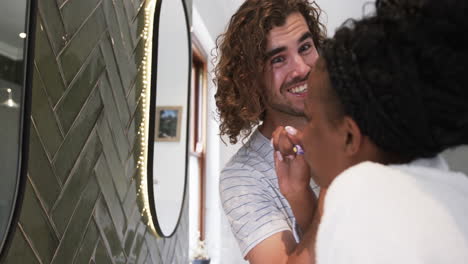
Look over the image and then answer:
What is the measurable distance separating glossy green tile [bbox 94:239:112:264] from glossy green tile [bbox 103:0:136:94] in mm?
444

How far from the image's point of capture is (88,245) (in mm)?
1138

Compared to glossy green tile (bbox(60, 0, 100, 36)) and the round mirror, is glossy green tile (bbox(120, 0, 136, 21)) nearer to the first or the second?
the round mirror

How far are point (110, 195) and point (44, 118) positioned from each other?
422 millimetres

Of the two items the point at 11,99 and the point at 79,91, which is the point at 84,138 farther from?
the point at 11,99

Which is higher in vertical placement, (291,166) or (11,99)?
(11,99)

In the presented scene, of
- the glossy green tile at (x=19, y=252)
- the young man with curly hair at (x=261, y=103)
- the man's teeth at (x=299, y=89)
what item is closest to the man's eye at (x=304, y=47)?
the young man with curly hair at (x=261, y=103)

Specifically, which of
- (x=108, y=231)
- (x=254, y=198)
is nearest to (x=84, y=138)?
(x=108, y=231)

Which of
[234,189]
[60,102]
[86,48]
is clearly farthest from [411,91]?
[86,48]

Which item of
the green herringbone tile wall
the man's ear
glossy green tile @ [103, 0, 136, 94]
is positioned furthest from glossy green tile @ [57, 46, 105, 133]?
the man's ear

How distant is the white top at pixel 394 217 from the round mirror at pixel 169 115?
1131 millimetres

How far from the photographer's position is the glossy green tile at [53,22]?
895 millimetres

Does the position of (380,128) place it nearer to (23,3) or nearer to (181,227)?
(23,3)

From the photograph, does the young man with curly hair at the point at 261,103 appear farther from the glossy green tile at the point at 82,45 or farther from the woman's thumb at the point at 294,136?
the glossy green tile at the point at 82,45

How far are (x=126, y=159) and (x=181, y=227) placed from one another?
78cm
